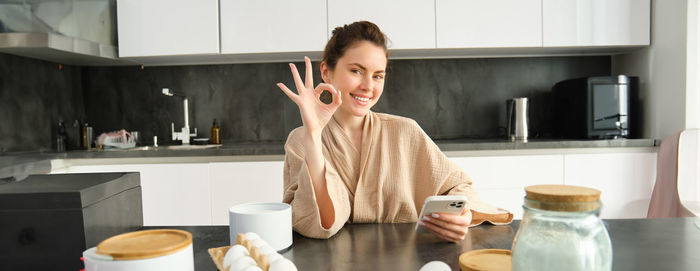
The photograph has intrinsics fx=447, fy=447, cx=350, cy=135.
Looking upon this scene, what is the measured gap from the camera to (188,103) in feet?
10.1

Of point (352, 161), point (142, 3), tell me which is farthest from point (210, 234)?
point (142, 3)

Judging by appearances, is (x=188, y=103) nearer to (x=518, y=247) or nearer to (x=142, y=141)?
(x=142, y=141)

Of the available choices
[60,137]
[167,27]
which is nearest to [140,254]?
[167,27]

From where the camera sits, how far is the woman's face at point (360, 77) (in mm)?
1352

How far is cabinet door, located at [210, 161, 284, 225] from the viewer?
8.04 ft

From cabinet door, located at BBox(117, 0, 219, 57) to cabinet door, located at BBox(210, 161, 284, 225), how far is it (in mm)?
734

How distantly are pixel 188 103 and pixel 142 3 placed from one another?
72cm

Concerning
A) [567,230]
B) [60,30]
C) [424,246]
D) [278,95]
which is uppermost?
[60,30]

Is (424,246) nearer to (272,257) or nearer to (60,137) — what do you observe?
(272,257)

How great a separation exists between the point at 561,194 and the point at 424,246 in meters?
0.41

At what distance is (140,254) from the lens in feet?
1.82

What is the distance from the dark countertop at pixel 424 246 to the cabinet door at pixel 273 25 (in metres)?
1.78

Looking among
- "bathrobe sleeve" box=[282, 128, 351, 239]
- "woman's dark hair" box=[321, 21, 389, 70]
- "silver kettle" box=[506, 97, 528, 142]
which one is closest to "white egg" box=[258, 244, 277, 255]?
"bathrobe sleeve" box=[282, 128, 351, 239]

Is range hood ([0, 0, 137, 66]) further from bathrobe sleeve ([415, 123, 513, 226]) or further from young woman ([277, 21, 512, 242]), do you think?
bathrobe sleeve ([415, 123, 513, 226])
